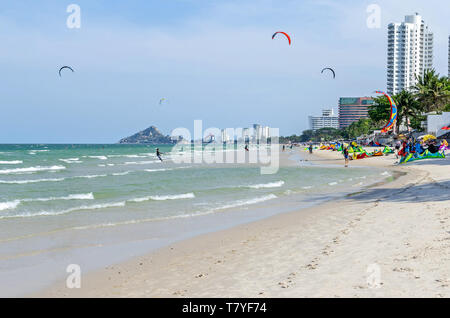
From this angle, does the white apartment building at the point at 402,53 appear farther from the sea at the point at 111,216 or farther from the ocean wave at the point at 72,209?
the ocean wave at the point at 72,209

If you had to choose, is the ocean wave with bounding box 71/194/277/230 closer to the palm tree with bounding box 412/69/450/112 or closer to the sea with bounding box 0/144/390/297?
the sea with bounding box 0/144/390/297

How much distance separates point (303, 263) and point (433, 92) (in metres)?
63.4

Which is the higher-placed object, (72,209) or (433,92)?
(433,92)

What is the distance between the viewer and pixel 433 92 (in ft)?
205

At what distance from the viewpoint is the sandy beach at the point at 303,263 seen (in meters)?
5.77

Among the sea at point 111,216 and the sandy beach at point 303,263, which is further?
the sea at point 111,216

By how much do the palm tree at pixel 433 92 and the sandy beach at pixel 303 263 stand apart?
57341 mm

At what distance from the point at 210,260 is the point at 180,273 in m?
0.99

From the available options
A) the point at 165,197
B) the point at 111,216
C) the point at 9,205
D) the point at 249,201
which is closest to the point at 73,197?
the point at 9,205

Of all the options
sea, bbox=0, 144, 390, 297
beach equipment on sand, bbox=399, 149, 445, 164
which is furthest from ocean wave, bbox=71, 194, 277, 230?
beach equipment on sand, bbox=399, 149, 445, 164

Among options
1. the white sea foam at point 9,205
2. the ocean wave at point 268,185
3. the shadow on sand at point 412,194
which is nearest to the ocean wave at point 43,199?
the white sea foam at point 9,205

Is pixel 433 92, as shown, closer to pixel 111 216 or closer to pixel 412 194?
pixel 412 194

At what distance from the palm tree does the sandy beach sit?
2258 inches
